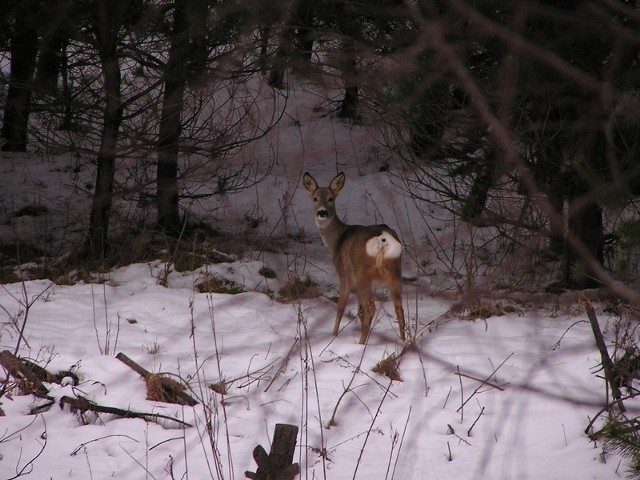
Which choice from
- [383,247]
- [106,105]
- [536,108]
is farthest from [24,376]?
[106,105]

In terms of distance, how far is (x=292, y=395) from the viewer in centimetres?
499

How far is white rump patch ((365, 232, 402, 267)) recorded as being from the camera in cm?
649

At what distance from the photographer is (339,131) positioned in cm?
1429

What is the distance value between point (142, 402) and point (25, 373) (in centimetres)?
67

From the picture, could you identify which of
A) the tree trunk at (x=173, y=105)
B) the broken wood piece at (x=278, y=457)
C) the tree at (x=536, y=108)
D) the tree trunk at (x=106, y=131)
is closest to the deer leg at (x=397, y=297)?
the tree at (x=536, y=108)

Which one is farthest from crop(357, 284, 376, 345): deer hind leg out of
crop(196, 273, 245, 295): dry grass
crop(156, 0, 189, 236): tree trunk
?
crop(156, 0, 189, 236): tree trunk

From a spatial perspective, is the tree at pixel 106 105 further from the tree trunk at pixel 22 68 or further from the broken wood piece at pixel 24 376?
the broken wood piece at pixel 24 376

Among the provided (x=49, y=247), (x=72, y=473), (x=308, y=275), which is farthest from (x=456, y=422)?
(x=49, y=247)

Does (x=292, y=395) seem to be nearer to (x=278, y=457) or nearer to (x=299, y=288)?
(x=278, y=457)

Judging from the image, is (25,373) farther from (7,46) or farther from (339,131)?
(339,131)

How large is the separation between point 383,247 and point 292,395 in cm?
190

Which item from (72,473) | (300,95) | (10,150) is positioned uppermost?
(300,95)

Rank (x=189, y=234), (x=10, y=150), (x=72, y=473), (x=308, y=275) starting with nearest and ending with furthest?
1. (x=72, y=473)
2. (x=308, y=275)
3. (x=189, y=234)
4. (x=10, y=150)

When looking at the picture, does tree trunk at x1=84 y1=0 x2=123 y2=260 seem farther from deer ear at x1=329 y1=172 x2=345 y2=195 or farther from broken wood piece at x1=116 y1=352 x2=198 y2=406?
broken wood piece at x1=116 y1=352 x2=198 y2=406
